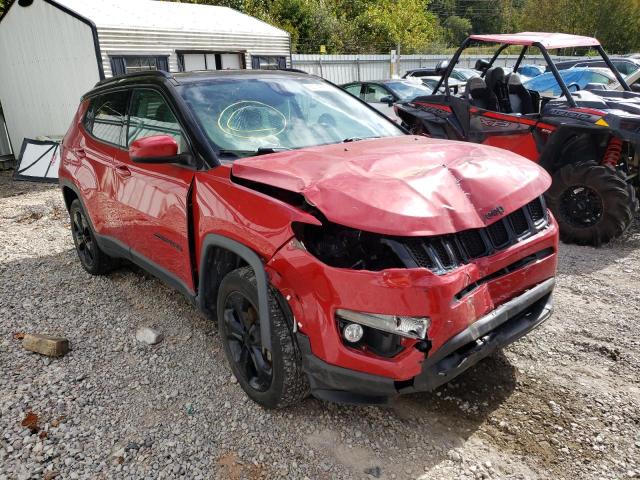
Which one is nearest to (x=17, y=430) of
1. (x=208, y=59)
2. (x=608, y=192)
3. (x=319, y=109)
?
(x=319, y=109)

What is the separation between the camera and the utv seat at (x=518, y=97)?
641 centimetres

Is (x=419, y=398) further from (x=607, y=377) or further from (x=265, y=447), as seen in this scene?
(x=607, y=377)

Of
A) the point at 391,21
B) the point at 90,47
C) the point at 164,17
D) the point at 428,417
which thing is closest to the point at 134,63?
the point at 90,47

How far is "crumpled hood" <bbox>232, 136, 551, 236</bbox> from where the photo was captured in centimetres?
211

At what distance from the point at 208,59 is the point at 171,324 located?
977 centimetres

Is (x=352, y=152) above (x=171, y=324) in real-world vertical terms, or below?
above

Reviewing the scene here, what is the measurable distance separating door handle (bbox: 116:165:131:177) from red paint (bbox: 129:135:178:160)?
30.8 inches

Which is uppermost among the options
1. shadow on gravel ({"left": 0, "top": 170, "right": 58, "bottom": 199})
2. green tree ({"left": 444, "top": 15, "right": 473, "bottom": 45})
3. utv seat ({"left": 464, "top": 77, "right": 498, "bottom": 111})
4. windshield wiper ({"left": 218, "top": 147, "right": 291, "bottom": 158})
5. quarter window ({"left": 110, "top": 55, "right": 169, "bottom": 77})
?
windshield wiper ({"left": 218, "top": 147, "right": 291, "bottom": 158})

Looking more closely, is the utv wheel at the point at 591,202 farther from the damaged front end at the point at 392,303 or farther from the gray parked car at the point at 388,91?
the gray parked car at the point at 388,91

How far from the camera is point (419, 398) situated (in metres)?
2.78

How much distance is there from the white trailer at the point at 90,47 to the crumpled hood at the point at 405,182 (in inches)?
346

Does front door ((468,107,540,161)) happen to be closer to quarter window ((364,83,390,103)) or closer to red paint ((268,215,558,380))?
red paint ((268,215,558,380))

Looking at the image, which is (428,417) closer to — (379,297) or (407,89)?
(379,297)

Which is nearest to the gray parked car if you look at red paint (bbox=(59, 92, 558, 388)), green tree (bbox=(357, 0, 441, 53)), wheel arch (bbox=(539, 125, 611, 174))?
wheel arch (bbox=(539, 125, 611, 174))
